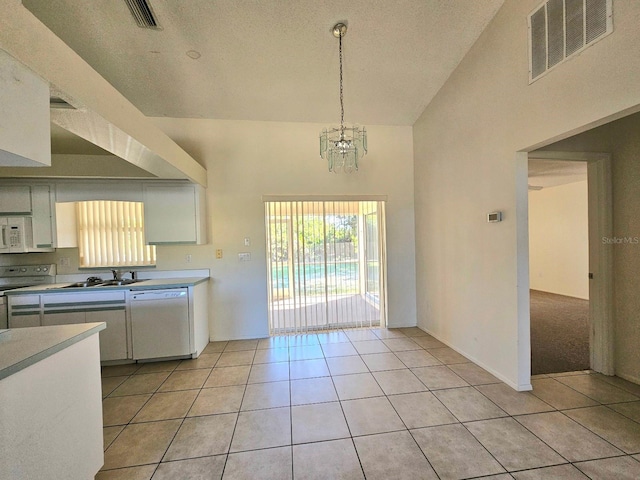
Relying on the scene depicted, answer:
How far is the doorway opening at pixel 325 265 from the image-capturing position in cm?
395

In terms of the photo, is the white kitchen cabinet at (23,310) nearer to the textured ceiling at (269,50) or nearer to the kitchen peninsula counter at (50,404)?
the kitchen peninsula counter at (50,404)

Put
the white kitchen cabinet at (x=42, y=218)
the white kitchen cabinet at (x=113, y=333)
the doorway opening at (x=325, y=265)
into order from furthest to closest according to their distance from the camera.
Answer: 1. the doorway opening at (x=325, y=265)
2. the white kitchen cabinet at (x=42, y=218)
3. the white kitchen cabinet at (x=113, y=333)

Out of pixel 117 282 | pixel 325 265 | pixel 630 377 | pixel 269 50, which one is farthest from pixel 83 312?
pixel 630 377

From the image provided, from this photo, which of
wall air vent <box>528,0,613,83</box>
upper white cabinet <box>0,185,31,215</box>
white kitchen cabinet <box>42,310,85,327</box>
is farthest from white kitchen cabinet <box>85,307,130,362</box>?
wall air vent <box>528,0,613,83</box>

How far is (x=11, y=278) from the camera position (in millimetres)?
3291

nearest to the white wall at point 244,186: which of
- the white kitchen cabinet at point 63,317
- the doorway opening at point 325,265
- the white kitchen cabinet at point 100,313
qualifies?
the doorway opening at point 325,265

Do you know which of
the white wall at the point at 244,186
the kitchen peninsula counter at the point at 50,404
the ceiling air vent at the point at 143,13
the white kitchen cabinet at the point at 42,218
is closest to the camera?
the kitchen peninsula counter at the point at 50,404

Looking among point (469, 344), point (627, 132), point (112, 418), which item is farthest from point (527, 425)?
point (112, 418)

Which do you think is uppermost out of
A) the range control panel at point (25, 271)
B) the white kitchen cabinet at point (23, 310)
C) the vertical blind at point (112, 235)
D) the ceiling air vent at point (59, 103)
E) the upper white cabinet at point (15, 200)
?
the ceiling air vent at point (59, 103)

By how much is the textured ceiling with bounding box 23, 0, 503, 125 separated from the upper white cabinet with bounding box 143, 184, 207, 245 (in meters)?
1.11

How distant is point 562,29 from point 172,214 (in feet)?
13.7

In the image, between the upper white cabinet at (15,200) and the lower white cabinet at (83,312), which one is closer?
the lower white cabinet at (83,312)

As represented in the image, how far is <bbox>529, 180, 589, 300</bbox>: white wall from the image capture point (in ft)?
19.3

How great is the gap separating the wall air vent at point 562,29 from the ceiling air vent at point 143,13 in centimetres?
321
